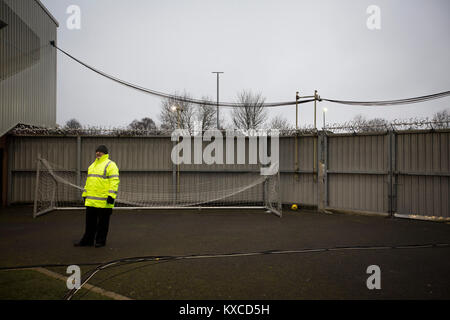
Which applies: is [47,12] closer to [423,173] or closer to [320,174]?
[320,174]

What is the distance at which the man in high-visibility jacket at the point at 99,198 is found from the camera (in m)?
6.14

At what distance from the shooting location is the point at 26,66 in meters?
13.0

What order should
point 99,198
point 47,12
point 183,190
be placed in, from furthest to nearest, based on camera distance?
1. point 47,12
2. point 183,190
3. point 99,198

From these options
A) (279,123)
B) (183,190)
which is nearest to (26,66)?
(183,190)

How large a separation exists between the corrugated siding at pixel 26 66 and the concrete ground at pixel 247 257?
5.12 m

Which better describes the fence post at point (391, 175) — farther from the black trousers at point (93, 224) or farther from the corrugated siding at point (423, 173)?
the black trousers at point (93, 224)

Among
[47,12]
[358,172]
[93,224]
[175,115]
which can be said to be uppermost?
[47,12]

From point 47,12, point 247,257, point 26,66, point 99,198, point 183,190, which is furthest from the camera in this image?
point 47,12

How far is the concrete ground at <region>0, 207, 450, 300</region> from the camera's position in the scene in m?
4.09

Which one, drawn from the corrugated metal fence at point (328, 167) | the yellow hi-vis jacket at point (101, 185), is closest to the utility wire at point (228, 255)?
the yellow hi-vis jacket at point (101, 185)

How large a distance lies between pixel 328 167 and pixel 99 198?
7.90 meters

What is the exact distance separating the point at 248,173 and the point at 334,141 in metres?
3.45
